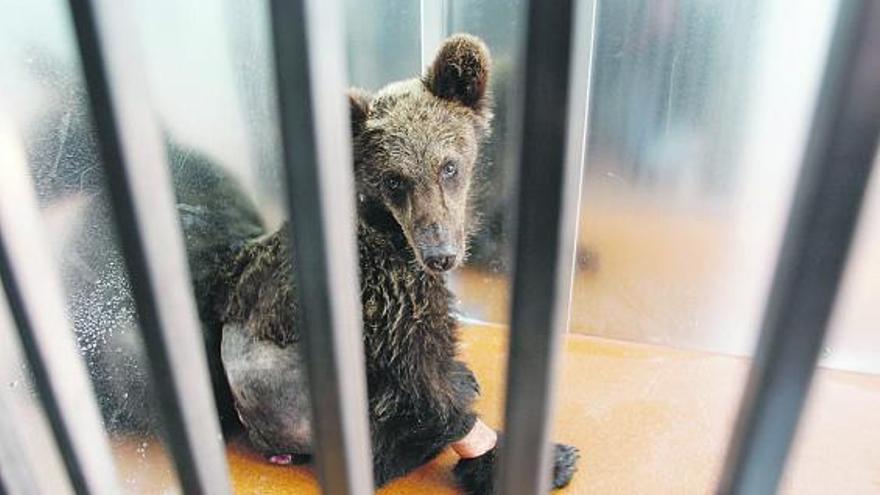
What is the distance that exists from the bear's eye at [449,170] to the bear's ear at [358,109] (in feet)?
0.52

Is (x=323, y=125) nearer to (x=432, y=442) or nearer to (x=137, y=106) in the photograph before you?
(x=137, y=106)

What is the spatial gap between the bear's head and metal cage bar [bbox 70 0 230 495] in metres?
0.69

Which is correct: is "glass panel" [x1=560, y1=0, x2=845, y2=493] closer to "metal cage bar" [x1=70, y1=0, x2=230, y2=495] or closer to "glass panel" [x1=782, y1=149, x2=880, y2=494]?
"glass panel" [x1=782, y1=149, x2=880, y2=494]

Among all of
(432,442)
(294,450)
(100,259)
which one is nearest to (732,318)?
(432,442)

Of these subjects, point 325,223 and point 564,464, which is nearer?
point 325,223

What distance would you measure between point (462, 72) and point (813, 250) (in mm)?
948

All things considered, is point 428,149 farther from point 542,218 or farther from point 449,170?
point 542,218

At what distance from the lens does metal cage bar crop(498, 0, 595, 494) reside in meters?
0.18

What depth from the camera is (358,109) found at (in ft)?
3.35

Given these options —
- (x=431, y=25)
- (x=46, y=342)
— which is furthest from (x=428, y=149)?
(x=46, y=342)

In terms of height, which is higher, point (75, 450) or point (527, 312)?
point (527, 312)

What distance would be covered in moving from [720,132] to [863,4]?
3.70 feet

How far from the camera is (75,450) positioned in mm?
317

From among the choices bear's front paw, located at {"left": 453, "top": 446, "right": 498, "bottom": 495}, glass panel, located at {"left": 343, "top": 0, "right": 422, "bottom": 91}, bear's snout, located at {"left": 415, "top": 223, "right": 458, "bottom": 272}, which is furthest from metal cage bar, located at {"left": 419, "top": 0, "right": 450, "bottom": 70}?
bear's front paw, located at {"left": 453, "top": 446, "right": 498, "bottom": 495}
